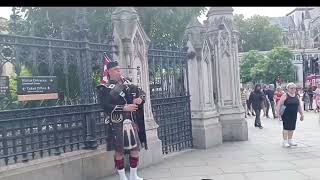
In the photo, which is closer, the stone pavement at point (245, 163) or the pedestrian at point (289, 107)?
the stone pavement at point (245, 163)

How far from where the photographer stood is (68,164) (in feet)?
21.9

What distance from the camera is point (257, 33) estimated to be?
267ft

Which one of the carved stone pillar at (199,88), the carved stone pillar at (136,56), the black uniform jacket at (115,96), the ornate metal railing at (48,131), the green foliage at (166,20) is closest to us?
the ornate metal railing at (48,131)

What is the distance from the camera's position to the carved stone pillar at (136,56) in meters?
8.07

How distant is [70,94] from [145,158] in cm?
196

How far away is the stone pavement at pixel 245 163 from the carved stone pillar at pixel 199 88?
43cm

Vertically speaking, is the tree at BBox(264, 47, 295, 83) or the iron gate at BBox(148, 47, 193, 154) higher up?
the tree at BBox(264, 47, 295, 83)

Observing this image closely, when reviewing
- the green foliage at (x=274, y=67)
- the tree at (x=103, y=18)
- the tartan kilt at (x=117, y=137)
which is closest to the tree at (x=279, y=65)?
the green foliage at (x=274, y=67)

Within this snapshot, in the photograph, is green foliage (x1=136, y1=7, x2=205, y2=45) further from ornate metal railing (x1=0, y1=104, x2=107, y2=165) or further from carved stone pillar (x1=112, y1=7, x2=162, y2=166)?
ornate metal railing (x1=0, y1=104, x2=107, y2=165)

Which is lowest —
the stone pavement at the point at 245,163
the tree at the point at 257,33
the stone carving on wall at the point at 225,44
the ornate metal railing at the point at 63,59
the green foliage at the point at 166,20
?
the stone pavement at the point at 245,163

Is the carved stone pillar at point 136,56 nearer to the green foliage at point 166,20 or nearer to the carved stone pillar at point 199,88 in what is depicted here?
the carved stone pillar at point 199,88

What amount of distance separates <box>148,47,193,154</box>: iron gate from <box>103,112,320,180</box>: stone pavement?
42cm

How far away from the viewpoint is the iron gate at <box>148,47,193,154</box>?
30.5ft

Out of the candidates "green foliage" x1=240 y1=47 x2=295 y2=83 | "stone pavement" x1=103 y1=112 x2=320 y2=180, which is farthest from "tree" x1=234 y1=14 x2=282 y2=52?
"stone pavement" x1=103 y1=112 x2=320 y2=180
